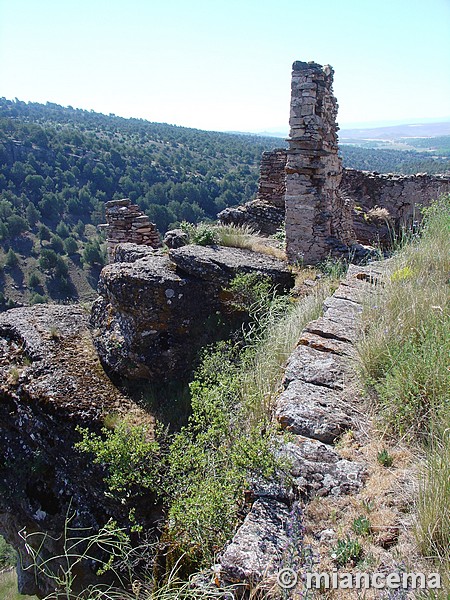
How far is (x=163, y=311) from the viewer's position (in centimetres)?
548

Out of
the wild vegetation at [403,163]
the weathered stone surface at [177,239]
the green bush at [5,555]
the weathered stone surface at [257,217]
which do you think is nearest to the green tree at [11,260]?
the green bush at [5,555]

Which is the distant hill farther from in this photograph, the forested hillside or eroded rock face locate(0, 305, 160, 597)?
eroded rock face locate(0, 305, 160, 597)

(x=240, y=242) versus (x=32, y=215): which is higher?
(x=240, y=242)

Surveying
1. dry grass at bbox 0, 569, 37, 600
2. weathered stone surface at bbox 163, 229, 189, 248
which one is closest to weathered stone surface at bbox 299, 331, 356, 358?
weathered stone surface at bbox 163, 229, 189, 248

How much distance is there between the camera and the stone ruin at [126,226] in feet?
29.0

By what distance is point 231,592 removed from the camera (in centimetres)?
184

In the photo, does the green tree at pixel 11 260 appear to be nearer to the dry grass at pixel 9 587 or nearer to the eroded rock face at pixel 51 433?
the dry grass at pixel 9 587

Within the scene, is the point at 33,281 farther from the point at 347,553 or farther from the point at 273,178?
the point at 347,553

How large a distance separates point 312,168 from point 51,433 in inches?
229

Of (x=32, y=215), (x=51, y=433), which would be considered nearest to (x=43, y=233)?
(x=32, y=215)

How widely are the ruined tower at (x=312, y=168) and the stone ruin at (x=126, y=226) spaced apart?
3.01m

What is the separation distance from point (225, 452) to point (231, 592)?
114cm

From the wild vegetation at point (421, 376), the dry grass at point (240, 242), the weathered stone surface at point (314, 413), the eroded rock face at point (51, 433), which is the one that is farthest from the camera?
the dry grass at point (240, 242)

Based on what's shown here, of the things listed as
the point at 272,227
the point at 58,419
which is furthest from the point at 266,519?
the point at 272,227
